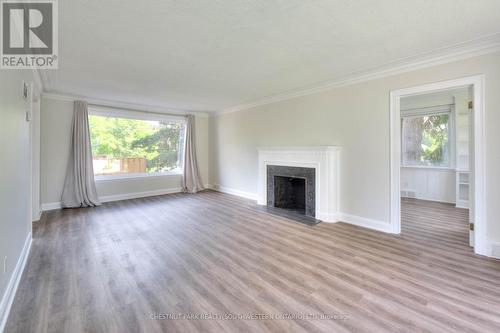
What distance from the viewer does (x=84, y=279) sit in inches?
84.2

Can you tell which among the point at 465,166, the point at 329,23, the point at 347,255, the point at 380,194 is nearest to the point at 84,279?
the point at 347,255

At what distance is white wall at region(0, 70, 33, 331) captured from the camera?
171 cm

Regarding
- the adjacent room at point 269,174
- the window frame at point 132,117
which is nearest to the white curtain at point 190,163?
the window frame at point 132,117

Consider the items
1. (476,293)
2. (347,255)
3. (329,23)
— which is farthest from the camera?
(347,255)

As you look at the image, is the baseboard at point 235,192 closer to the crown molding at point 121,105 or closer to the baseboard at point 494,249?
the crown molding at point 121,105

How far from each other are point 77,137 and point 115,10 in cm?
406

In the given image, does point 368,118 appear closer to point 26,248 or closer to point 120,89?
point 120,89

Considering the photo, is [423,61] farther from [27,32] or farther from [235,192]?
[235,192]

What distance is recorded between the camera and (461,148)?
4.81 m

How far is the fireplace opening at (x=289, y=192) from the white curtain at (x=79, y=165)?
4317 mm

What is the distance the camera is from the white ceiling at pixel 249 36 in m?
1.91

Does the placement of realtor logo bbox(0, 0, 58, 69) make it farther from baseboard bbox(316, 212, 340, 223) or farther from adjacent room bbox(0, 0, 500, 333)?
baseboard bbox(316, 212, 340, 223)

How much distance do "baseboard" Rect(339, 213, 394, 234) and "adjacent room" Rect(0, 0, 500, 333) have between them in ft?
0.10

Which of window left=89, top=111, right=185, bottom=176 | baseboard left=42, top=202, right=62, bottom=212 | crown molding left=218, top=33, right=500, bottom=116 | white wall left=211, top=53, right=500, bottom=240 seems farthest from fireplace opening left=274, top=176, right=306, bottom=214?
baseboard left=42, top=202, right=62, bottom=212
